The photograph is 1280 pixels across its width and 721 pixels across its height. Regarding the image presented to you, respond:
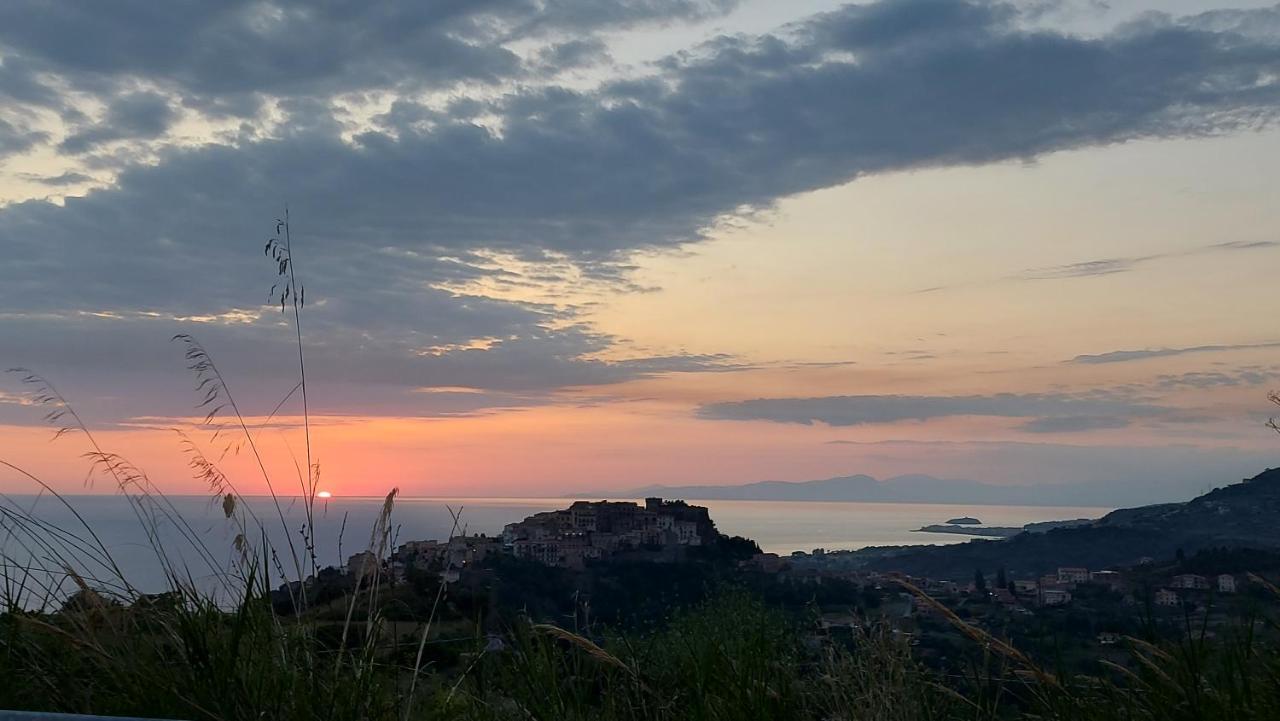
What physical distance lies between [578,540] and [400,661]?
34.6 ft

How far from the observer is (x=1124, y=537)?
52.1ft

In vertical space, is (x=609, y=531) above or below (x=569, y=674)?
above

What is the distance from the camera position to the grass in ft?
11.9

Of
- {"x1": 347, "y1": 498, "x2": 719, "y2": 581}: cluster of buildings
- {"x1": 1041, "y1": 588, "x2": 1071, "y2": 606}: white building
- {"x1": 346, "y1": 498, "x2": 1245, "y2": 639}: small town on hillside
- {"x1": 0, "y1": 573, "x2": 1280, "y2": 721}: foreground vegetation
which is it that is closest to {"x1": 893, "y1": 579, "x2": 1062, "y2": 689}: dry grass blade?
{"x1": 0, "y1": 573, "x2": 1280, "y2": 721}: foreground vegetation

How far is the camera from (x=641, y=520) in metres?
18.5

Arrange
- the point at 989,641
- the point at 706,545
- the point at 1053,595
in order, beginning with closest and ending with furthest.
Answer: the point at 989,641 → the point at 1053,595 → the point at 706,545

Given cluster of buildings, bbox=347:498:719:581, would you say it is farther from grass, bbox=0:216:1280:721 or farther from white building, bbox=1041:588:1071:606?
white building, bbox=1041:588:1071:606

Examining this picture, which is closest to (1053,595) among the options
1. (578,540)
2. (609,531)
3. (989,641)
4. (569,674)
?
(989,641)

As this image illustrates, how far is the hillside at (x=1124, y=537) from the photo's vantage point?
1318 centimetres

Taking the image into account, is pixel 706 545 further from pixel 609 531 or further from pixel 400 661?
pixel 400 661

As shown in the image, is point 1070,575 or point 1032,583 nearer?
point 1032,583

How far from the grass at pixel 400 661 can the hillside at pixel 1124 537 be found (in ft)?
28.2

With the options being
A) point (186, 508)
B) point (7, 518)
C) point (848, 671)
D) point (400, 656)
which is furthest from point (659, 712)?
point (7, 518)

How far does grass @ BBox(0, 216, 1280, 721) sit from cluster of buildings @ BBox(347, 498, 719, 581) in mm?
442
